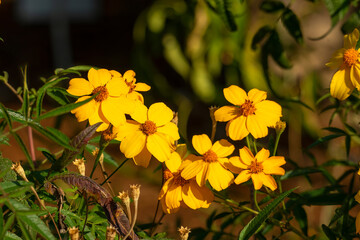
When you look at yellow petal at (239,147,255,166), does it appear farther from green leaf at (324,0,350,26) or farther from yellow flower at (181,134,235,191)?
green leaf at (324,0,350,26)

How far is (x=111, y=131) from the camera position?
2.38 feet

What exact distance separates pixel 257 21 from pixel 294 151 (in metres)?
0.90

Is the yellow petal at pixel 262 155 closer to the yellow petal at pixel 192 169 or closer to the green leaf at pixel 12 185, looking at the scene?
the yellow petal at pixel 192 169

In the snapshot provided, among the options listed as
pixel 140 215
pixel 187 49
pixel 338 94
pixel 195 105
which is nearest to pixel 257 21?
pixel 187 49

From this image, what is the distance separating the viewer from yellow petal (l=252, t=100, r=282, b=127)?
0.74 m

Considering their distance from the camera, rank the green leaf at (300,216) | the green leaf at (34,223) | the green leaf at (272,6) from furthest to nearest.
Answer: the green leaf at (272,6) → the green leaf at (300,216) → the green leaf at (34,223)

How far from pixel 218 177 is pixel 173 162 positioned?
6cm

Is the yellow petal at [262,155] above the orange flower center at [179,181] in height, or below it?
above

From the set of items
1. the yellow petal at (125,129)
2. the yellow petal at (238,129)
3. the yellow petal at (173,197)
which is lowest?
the yellow petal at (173,197)

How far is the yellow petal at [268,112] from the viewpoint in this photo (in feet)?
2.44

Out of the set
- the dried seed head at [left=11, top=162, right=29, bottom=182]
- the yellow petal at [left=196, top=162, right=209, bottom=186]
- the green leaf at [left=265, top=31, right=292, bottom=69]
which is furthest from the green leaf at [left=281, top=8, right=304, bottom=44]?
the dried seed head at [left=11, top=162, right=29, bottom=182]

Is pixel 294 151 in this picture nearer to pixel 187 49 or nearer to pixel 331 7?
pixel 187 49

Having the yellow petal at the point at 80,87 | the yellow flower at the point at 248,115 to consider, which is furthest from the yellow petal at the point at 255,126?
the yellow petal at the point at 80,87

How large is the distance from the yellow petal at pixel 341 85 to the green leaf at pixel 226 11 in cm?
33
